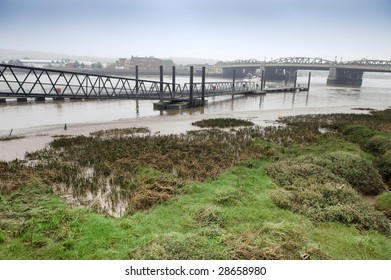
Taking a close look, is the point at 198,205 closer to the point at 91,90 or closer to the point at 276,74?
the point at 91,90

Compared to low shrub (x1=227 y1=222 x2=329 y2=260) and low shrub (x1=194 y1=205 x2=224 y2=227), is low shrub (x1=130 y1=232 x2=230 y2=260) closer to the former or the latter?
low shrub (x1=227 y1=222 x2=329 y2=260)

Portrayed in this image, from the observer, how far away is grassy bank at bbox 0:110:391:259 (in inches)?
229

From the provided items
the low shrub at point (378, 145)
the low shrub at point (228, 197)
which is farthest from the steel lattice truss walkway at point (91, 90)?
the low shrub at point (378, 145)

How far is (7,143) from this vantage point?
15.9m

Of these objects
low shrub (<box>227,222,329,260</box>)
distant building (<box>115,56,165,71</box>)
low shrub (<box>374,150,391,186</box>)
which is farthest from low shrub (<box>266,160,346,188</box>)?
distant building (<box>115,56,165,71</box>)

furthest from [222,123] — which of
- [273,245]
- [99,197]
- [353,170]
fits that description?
[273,245]

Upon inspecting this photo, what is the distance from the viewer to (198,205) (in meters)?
7.92

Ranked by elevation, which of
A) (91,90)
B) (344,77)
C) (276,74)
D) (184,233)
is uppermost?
(276,74)

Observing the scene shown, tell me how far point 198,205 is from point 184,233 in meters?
1.50

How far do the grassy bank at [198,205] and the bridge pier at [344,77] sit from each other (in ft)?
382

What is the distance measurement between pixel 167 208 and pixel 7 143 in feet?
42.5

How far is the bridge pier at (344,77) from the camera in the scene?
11468cm

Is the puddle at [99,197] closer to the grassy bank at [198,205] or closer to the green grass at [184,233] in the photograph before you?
the grassy bank at [198,205]
